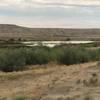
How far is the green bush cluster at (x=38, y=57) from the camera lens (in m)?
48.3

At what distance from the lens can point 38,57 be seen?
56031 mm

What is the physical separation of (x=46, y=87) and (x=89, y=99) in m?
7.02

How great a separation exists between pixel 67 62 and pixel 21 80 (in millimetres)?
23786

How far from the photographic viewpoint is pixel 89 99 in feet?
62.6

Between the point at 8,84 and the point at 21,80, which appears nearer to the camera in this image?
the point at 8,84

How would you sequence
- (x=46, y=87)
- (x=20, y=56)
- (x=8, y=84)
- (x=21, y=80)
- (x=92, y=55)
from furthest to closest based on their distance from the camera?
(x=92, y=55) < (x=20, y=56) < (x=21, y=80) < (x=8, y=84) < (x=46, y=87)

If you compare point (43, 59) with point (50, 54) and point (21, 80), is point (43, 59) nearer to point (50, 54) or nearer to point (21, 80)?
point (50, 54)

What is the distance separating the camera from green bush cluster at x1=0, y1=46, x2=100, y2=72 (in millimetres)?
48312

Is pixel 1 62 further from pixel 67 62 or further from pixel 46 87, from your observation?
pixel 46 87

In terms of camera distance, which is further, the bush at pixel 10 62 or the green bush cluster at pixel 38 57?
the green bush cluster at pixel 38 57

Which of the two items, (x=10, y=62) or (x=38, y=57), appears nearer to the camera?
(x=10, y=62)

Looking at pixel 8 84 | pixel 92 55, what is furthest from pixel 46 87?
Result: pixel 92 55

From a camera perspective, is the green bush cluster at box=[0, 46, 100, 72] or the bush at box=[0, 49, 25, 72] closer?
→ the bush at box=[0, 49, 25, 72]

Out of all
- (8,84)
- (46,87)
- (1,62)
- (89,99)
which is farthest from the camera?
(1,62)
